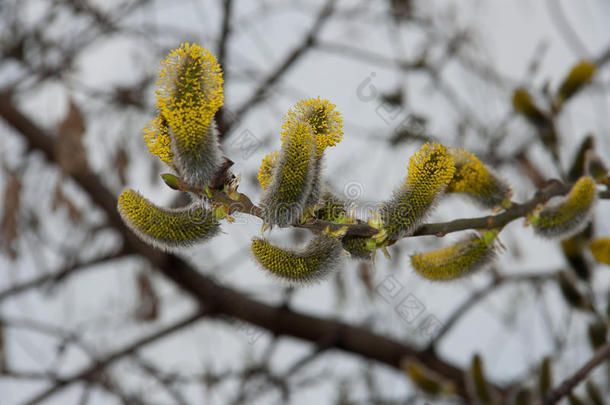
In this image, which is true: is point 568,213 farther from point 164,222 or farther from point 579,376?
point 164,222

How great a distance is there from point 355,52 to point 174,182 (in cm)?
206

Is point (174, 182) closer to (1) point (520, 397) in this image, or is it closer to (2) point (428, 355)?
(1) point (520, 397)

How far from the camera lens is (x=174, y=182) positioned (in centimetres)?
78

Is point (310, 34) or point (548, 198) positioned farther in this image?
point (310, 34)

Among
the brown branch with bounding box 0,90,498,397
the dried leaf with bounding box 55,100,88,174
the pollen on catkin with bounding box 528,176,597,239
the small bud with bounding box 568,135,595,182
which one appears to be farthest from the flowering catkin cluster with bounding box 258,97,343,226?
the brown branch with bounding box 0,90,498,397

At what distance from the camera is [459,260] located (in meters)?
0.95

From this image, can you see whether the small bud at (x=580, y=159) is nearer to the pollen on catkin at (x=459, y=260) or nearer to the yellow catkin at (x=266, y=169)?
the pollen on catkin at (x=459, y=260)

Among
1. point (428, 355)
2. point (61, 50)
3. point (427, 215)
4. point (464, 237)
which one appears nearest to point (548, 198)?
point (464, 237)

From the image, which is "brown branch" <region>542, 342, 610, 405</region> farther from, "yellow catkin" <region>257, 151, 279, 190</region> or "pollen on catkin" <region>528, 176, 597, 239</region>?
"yellow catkin" <region>257, 151, 279, 190</region>

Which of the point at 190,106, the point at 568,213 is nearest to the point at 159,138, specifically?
the point at 190,106

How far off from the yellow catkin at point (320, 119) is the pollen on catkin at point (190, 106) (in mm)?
117

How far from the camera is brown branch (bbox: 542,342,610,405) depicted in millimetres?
1185

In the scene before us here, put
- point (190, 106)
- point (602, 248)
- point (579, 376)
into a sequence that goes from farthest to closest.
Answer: point (579, 376) < point (602, 248) < point (190, 106)

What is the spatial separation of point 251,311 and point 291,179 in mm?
2098
